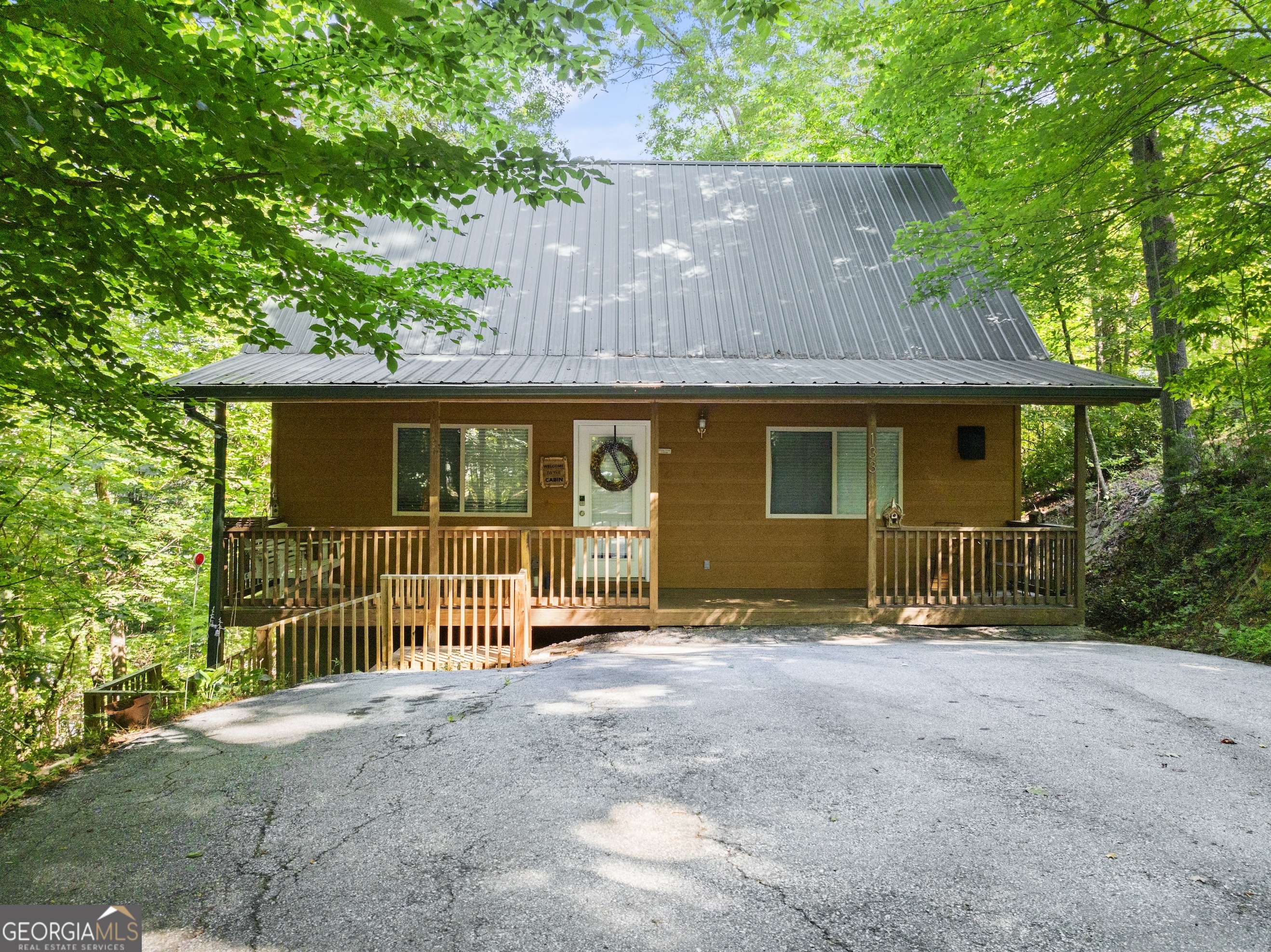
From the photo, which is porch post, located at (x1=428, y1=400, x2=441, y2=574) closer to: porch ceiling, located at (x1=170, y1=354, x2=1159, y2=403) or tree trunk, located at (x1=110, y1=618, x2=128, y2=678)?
porch ceiling, located at (x1=170, y1=354, x2=1159, y2=403)

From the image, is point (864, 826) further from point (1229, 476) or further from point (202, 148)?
point (1229, 476)

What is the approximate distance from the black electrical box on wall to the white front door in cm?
418

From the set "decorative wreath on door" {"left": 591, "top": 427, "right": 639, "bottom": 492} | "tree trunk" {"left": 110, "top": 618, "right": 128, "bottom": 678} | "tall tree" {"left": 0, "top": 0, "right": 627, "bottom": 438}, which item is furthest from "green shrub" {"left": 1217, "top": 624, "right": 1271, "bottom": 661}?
"tree trunk" {"left": 110, "top": 618, "right": 128, "bottom": 678}

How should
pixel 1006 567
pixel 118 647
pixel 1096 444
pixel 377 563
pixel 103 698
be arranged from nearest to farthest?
pixel 103 698 → pixel 1006 567 → pixel 377 563 → pixel 118 647 → pixel 1096 444

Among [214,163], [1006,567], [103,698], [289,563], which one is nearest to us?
[214,163]

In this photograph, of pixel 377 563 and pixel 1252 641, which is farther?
pixel 377 563

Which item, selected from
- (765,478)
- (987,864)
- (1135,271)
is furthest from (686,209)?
(987,864)

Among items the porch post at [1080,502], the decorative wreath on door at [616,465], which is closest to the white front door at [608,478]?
the decorative wreath on door at [616,465]

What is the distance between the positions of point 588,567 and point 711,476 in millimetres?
2051

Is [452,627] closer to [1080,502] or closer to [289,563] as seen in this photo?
[289,563]

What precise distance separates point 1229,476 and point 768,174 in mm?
8087

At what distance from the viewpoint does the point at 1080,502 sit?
7840 mm

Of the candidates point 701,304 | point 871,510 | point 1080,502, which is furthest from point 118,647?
point 1080,502

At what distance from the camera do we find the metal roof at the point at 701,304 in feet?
25.7
